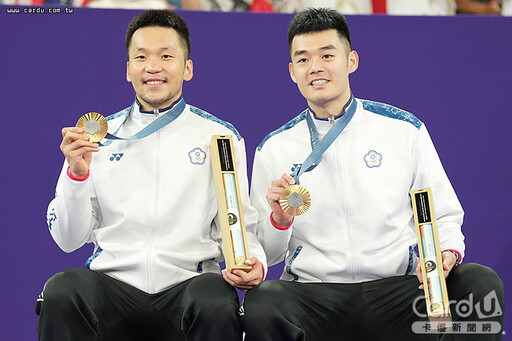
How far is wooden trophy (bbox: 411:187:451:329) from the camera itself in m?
1.91

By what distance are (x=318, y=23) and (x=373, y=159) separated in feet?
1.43

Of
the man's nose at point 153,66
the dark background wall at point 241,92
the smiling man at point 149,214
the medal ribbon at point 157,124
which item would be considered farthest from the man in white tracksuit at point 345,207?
the dark background wall at point 241,92

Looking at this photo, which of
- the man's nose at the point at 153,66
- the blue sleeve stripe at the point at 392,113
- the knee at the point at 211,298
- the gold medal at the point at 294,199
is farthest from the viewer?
the blue sleeve stripe at the point at 392,113

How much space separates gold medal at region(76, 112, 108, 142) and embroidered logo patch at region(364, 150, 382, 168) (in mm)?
756

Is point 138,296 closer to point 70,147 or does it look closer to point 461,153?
point 70,147

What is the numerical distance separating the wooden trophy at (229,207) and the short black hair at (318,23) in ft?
1.65

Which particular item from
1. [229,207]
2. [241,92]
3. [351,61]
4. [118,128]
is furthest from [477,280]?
[241,92]

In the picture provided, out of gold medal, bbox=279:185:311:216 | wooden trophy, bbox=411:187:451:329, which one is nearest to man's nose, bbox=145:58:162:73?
gold medal, bbox=279:185:311:216

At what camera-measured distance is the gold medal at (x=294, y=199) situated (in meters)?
2.01

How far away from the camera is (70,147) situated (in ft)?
6.57

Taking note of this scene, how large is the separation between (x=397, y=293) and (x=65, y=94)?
4.62 ft

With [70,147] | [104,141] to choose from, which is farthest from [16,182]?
[70,147]

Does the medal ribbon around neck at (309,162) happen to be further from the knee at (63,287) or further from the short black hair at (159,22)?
the knee at (63,287)

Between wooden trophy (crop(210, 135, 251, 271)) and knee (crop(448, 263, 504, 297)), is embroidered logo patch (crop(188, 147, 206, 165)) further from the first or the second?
knee (crop(448, 263, 504, 297))
